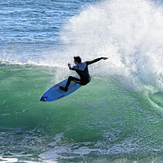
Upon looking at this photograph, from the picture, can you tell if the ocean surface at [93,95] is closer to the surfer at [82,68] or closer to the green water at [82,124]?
the green water at [82,124]

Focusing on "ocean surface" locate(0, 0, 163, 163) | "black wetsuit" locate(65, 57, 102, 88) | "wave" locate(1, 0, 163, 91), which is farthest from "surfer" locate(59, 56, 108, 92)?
"wave" locate(1, 0, 163, 91)

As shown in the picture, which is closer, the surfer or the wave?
the surfer

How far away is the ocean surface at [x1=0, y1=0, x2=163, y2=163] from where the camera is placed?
598 centimetres

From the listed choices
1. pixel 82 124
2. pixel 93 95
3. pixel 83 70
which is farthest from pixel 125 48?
pixel 82 124

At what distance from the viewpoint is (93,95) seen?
29.4 feet

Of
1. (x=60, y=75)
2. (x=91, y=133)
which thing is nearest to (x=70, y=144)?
(x=91, y=133)

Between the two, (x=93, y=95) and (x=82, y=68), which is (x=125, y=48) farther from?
(x=82, y=68)

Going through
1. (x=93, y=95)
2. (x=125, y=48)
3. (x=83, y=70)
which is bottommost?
(x=93, y=95)

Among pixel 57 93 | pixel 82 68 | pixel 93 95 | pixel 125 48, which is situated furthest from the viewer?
pixel 125 48

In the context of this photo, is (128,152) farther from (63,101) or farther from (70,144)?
(63,101)

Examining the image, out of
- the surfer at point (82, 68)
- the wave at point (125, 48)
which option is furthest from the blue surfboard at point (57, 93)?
the wave at point (125, 48)

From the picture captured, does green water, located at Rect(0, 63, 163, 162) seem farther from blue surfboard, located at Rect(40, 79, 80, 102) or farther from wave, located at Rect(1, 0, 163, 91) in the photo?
wave, located at Rect(1, 0, 163, 91)

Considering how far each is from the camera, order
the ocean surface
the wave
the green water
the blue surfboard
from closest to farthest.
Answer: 1. the green water
2. the ocean surface
3. the blue surfboard
4. the wave

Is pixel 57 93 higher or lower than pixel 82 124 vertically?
higher
